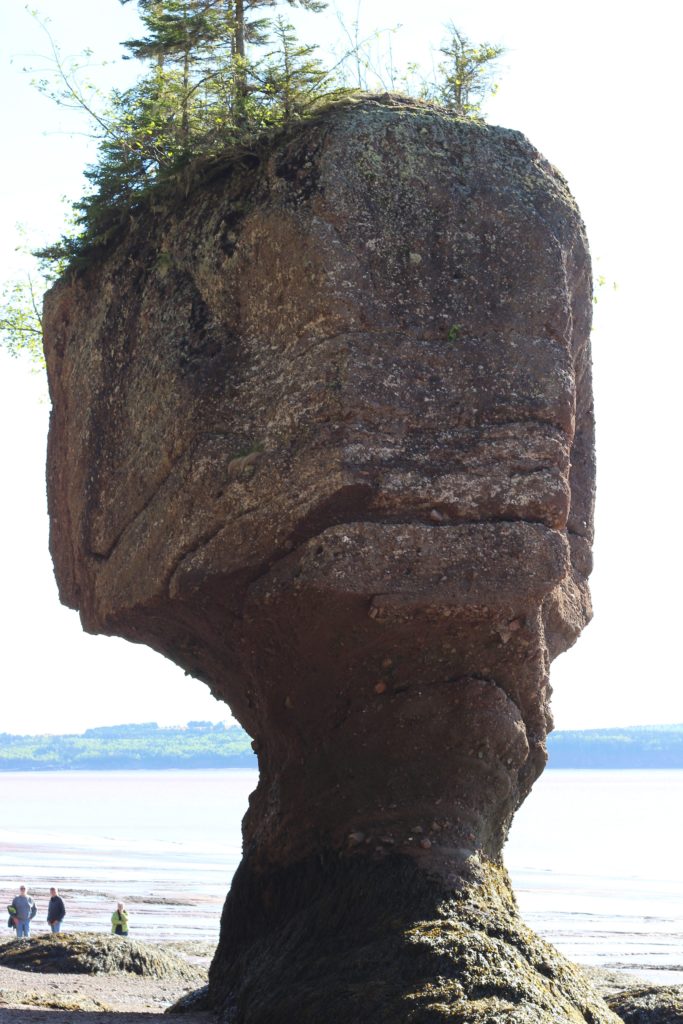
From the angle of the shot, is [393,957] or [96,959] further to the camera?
[96,959]

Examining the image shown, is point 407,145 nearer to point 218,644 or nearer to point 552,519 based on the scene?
point 552,519

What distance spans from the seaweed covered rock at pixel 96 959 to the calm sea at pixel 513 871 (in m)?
10.7

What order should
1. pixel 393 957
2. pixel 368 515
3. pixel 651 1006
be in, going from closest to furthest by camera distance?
pixel 393 957
pixel 368 515
pixel 651 1006

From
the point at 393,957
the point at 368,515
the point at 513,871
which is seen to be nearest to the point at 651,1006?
the point at 393,957

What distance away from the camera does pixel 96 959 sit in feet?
53.7

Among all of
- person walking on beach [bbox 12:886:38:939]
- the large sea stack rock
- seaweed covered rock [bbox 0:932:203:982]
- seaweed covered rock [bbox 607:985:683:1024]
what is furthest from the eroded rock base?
person walking on beach [bbox 12:886:38:939]

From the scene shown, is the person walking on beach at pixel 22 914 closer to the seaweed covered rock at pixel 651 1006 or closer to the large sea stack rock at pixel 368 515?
the large sea stack rock at pixel 368 515

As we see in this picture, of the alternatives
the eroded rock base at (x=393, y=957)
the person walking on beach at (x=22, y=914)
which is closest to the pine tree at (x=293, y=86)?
the eroded rock base at (x=393, y=957)

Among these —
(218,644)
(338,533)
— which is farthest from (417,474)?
(218,644)

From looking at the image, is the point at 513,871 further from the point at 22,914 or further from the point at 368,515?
the point at 368,515

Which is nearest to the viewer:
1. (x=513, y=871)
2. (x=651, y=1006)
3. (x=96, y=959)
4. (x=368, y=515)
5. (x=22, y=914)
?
(x=368, y=515)

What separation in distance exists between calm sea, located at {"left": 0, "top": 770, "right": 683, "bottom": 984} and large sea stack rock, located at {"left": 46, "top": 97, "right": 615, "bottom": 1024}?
49.5 ft

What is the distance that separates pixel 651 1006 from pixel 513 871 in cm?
4095

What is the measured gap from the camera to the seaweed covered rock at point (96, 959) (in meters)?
16.1
